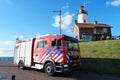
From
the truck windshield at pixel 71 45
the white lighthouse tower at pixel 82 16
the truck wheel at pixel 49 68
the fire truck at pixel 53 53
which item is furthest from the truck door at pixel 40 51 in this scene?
the white lighthouse tower at pixel 82 16

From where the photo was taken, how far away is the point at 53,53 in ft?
44.7

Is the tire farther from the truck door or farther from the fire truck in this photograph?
the truck door

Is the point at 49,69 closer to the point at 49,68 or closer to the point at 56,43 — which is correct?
the point at 49,68

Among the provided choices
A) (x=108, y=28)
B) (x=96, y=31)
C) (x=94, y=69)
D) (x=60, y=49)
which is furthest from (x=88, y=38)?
(x=60, y=49)

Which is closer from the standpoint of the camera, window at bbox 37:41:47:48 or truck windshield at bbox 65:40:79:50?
truck windshield at bbox 65:40:79:50

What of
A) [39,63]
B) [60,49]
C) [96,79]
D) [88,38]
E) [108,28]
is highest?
[108,28]

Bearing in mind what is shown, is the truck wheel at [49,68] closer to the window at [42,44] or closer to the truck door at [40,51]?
the truck door at [40,51]

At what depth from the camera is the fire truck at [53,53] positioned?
42.6 ft

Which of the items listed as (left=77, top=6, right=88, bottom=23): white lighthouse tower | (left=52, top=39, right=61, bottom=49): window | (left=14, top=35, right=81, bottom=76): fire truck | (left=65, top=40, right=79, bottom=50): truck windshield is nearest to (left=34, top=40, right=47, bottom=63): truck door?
(left=14, top=35, right=81, bottom=76): fire truck

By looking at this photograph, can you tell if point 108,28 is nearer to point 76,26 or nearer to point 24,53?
point 76,26

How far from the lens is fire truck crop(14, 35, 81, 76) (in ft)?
42.6

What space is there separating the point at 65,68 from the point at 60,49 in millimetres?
1490

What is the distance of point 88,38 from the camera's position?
171 ft

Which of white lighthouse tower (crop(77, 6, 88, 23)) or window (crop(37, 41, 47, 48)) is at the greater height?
white lighthouse tower (crop(77, 6, 88, 23))
